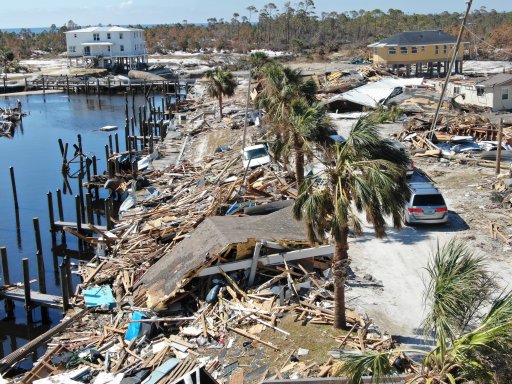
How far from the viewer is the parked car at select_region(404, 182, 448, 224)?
23.5 metres

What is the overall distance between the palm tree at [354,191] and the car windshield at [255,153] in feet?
55.7

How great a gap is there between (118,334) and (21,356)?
3.20 m

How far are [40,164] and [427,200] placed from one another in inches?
1406

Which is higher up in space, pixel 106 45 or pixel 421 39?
pixel 106 45

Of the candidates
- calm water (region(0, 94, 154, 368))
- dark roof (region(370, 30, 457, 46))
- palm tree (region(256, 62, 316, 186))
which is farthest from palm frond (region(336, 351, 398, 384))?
dark roof (region(370, 30, 457, 46))

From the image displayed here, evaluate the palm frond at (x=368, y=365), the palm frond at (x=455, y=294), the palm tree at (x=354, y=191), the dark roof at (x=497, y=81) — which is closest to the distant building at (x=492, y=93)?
the dark roof at (x=497, y=81)

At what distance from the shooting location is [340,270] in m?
15.3

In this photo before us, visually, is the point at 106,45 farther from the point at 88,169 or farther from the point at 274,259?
the point at 274,259

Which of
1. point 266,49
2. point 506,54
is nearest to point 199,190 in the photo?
point 506,54

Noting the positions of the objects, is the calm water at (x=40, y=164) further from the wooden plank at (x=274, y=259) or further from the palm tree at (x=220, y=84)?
the palm tree at (x=220, y=84)

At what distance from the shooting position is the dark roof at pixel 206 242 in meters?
19.1

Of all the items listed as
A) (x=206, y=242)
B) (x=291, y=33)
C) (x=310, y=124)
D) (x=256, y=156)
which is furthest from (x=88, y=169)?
(x=291, y=33)

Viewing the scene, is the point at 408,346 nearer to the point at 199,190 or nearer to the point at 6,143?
the point at 199,190

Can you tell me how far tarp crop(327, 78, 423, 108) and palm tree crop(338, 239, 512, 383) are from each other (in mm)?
40060
